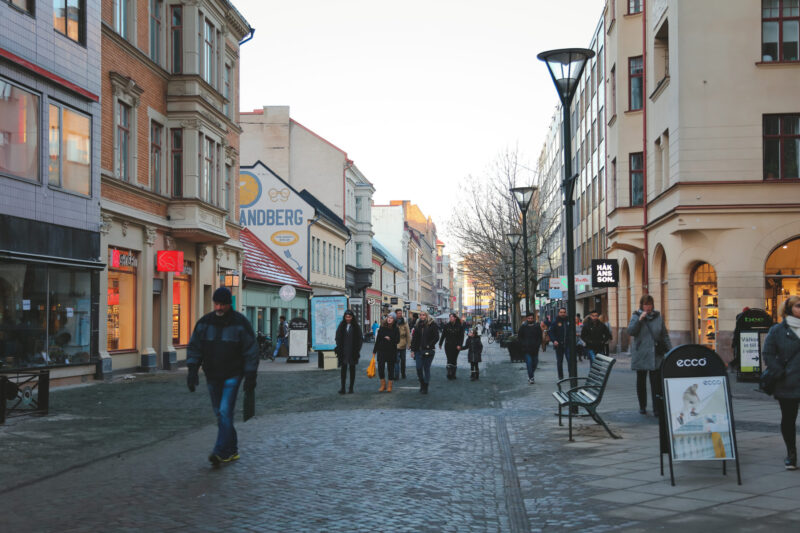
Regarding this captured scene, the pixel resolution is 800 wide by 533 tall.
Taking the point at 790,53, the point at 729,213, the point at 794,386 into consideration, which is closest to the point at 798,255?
the point at 729,213

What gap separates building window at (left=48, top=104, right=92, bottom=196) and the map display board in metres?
10.7

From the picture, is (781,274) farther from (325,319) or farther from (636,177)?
(325,319)

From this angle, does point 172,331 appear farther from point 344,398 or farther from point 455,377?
point 344,398

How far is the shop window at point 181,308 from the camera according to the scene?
28.2 m

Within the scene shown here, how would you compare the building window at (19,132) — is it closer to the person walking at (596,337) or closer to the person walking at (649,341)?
the person walking at (649,341)

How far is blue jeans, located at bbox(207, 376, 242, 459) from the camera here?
9086 millimetres

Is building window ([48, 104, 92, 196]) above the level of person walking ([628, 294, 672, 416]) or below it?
above

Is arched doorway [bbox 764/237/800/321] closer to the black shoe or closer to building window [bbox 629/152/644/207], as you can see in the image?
building window [bbox 629/152/644/207]

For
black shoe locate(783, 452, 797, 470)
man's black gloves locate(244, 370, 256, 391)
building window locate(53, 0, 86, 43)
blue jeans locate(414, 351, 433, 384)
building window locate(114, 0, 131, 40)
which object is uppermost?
building window locate(114, 0, 131, 40)

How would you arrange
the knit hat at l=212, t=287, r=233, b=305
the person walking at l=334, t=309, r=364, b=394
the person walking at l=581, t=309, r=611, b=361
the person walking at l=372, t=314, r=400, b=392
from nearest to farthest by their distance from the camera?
the knit hat at l=212, t=287, r=233, b=305 → the person walking at l=334, t=309, r=364, b=394 → the person walking at l=372, t=314, r=400, b=392 → the person walking at l=581, t=309, r=611, b=361

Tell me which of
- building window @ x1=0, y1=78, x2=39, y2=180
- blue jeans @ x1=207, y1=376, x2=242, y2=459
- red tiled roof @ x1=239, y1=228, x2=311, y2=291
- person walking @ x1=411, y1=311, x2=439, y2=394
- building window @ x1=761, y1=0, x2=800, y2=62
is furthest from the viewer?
red tiled roof @ x1=239, y1=228, x2=311, y2=291

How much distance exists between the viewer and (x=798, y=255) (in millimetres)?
23109

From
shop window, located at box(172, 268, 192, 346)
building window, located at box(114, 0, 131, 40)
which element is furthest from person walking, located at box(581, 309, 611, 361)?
building window, located at box(114, 0, 131, 40)

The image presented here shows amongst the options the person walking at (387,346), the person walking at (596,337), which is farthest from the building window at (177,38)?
the person walking at (596,337)
